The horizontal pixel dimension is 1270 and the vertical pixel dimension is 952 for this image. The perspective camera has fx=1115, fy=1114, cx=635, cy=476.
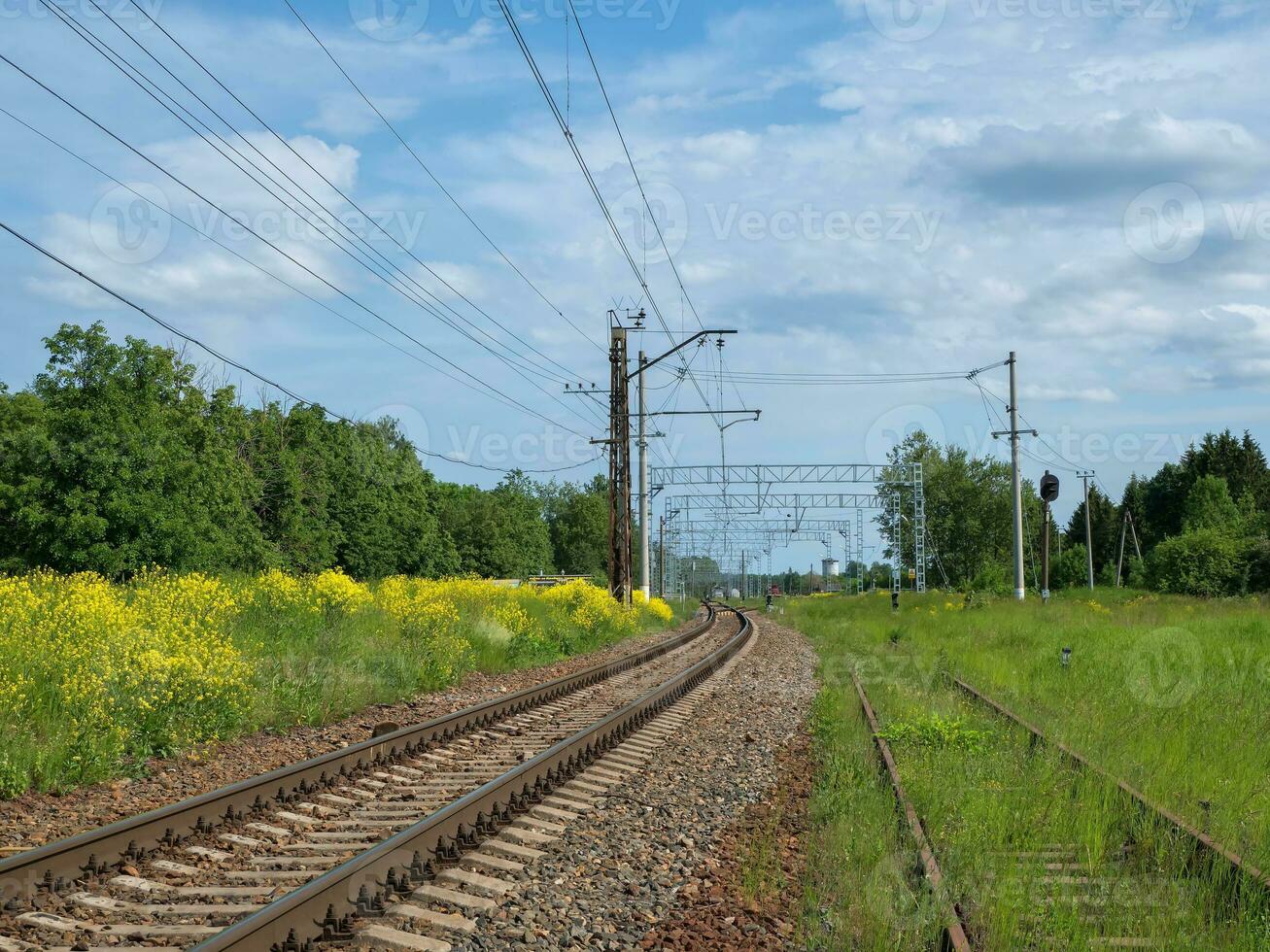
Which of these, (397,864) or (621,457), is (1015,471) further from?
(397,864)

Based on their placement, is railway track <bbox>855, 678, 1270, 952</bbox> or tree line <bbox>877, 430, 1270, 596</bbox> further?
tree line <bbox>877, 430, 1270, 596</bbox>

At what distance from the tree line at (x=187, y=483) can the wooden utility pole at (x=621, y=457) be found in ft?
41.4

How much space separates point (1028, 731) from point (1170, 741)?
142 cm

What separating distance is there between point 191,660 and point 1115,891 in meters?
8.08

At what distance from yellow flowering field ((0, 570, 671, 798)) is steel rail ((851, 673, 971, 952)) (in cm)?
621

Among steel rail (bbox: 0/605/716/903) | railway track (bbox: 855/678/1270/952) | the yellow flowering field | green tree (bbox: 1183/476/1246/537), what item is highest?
green tree (bbox: 1183/476/1246/537)

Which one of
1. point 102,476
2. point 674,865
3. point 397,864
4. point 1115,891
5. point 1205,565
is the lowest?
point 674,865

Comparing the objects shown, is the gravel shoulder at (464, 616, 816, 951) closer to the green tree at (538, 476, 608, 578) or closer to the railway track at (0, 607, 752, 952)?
the railway track at (0, 607, 752, 952)

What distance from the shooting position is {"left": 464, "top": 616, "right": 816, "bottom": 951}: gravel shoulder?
569 centimetres

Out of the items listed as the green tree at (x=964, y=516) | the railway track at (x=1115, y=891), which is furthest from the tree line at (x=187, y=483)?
the green tree at (x=964, y=516)

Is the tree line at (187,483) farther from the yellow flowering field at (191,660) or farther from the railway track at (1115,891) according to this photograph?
the railway track at (1115,891)

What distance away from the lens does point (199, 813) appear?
7.40 metres

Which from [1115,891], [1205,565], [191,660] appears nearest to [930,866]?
[1115,891]

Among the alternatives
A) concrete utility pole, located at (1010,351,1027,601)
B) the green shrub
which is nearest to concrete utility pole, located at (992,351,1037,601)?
concrete utility pole, located at (1010,351,1027,601)
